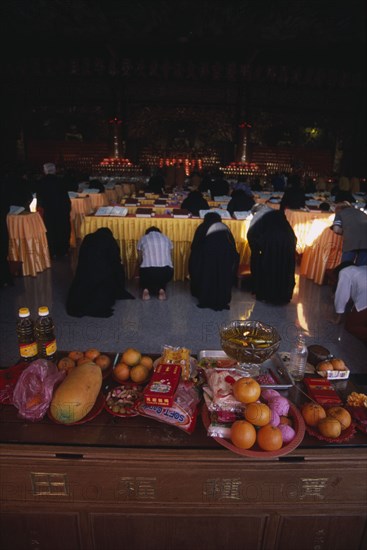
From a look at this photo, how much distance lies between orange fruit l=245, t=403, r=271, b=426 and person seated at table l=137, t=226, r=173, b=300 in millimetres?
3797

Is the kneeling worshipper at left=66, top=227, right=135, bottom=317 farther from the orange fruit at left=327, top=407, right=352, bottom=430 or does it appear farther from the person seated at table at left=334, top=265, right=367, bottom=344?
the orange fruit at left=327, top=407, right=352, bottom=430

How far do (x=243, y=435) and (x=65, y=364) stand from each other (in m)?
0.91

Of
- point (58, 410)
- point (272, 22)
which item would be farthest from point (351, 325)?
point (272, 22)

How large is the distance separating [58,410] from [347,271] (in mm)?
3248

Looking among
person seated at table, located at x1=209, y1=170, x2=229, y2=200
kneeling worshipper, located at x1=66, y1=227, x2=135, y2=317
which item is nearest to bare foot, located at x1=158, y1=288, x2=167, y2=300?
kneeling worshipper, located at x1=66, y1=227, x2=135, y2=317

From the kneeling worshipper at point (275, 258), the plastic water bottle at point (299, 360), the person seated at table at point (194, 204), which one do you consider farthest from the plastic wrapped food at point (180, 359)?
the person seated at table at point (194, 204)

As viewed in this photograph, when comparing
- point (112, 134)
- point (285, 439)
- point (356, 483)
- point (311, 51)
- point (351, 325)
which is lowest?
point (351, 325)

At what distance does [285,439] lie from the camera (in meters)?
1.40

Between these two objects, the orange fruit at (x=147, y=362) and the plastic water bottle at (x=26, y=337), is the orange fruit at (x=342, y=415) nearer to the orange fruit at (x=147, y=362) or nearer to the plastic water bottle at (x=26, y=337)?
the orange fruit at (x=147, y=362)

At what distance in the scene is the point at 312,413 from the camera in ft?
5.02

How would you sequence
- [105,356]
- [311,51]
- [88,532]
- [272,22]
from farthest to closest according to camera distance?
[311,51] → [272,22] → [105,356] → [88,532]

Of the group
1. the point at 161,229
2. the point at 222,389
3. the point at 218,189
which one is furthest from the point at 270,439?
the point at 218,189

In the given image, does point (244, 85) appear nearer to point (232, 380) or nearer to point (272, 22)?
point (272, 22)

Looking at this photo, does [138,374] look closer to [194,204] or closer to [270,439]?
[270,439]
